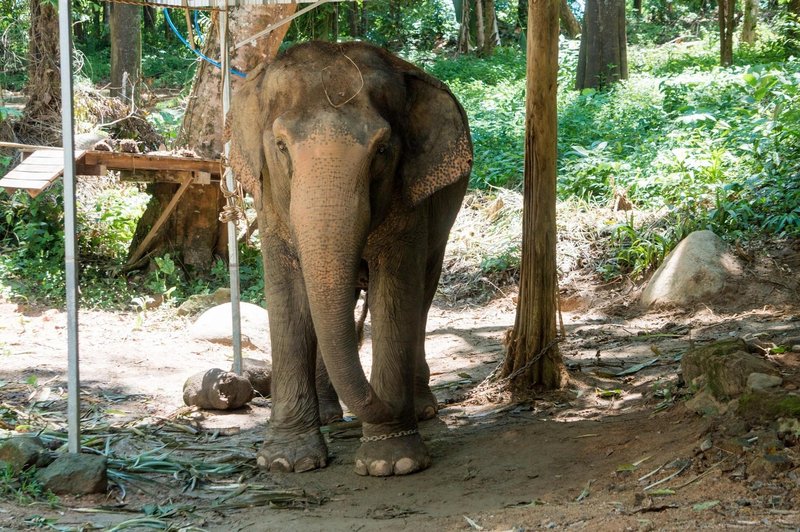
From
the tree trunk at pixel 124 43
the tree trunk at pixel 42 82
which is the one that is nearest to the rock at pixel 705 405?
the tree trunk at pixel 42 82

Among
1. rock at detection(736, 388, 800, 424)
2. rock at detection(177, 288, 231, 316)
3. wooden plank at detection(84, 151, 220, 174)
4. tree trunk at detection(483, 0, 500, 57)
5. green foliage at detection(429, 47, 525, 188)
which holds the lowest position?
rock at detection(736, 388, 800, 424)

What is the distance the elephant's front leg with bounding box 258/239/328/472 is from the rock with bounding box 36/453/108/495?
2.98ft

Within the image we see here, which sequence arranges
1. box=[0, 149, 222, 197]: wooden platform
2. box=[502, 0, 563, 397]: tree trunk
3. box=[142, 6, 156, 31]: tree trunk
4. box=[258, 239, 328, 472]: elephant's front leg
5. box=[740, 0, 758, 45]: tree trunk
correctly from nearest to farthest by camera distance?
1. box=[258, 239, 328, 472]: elephant's front leg
2. box=[502, 0, 563, 397]: tree trunk
3. box=[0, 149, 222, 197]: wooden platform
4. box=[740, 0, 758, 45]: tree trunk
5. box=[142, 6, 156, 31]: tree trunk

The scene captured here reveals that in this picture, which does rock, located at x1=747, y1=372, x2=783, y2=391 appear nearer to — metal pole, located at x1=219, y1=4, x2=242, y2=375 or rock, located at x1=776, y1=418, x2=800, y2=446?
rock, located at x1=776, y1=418, x2=800, y2=446

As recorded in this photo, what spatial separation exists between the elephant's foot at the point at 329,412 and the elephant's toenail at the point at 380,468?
132cm

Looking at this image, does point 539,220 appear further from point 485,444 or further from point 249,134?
point 249,134

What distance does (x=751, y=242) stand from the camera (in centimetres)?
864

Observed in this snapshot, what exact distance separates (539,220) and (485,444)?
1.58 metres

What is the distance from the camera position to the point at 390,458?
4.86 m

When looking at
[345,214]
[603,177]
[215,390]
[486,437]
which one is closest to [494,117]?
[603,177]

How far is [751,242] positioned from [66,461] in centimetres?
648

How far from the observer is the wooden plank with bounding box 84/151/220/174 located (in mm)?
8914

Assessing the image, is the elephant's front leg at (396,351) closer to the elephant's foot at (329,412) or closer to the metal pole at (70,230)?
the elephant's foot at (329,412)

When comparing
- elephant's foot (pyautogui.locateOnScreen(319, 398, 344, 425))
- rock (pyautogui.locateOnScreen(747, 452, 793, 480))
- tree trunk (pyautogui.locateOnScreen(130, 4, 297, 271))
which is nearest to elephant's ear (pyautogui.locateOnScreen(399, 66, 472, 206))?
elephant's foot (pyautogui.locateOnScreen(319, 398, 344, 425))
